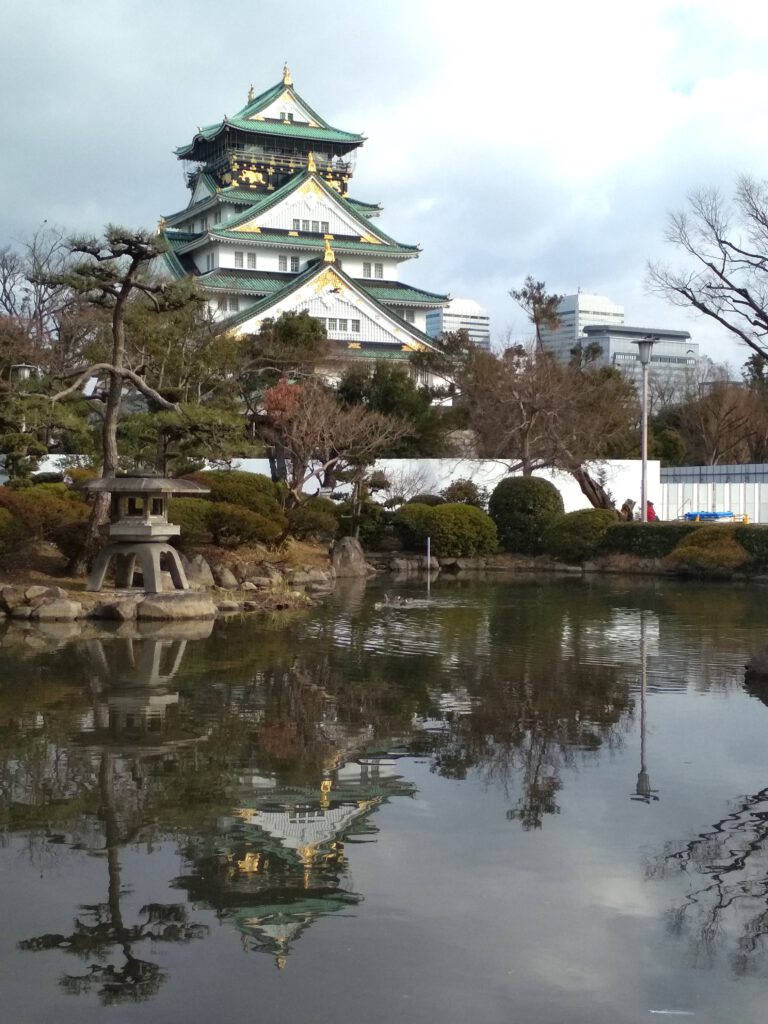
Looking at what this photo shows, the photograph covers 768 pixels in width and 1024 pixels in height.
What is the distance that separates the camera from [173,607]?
614 inches

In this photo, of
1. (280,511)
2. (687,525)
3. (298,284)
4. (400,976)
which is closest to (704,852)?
(400,976)

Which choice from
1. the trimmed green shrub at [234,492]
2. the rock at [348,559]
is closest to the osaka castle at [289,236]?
the rock at [348,559]

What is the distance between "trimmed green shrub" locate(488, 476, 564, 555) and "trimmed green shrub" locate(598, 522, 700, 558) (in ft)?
5.55

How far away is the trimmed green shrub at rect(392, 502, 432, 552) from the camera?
1076 inches

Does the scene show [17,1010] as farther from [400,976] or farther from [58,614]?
[58,614]

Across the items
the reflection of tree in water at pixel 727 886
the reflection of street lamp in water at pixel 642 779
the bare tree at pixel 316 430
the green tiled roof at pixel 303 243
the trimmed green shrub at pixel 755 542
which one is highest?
the green tiled roof at pixel 303 243

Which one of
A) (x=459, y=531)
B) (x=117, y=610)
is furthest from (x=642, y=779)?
(x=459, y=531)

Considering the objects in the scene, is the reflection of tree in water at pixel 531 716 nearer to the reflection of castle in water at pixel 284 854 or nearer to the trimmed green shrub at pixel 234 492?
the reflection of castle in water at pixel 284 854

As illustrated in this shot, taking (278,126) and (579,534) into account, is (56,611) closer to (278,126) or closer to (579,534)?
(579,534)

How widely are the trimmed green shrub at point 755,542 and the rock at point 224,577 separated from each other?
11.3 meters

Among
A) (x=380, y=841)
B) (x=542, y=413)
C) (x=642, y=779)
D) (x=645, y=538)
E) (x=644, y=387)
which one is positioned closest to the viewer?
(x=380, y=841)

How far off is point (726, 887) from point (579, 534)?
21740 mm

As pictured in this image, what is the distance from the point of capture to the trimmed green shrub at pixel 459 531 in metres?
27.2

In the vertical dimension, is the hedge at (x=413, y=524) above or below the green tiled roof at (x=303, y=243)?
below
